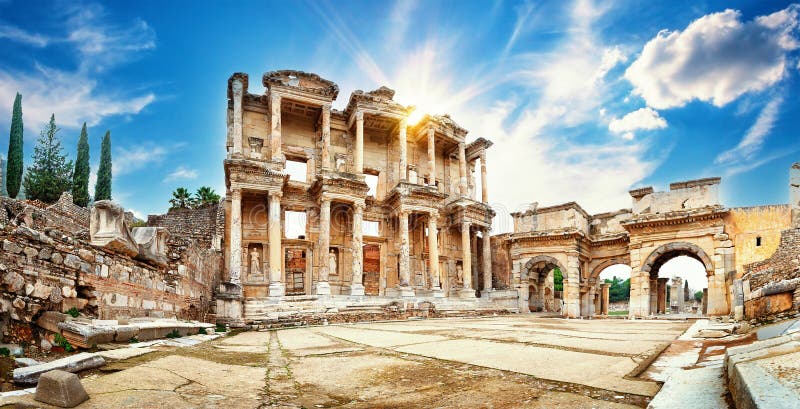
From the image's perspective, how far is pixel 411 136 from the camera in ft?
90.2

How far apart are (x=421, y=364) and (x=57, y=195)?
39.7 metres

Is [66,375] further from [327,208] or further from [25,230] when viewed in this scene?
[327,208]

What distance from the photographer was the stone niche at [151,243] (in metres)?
8.23

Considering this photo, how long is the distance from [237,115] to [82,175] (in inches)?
951

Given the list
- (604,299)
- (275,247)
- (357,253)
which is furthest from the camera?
(604,299)

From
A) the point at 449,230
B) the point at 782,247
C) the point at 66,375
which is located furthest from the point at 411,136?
the point at 66,375

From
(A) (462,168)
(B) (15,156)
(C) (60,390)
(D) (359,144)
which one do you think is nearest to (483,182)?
(A) (462,168)

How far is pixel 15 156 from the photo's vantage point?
110 ft

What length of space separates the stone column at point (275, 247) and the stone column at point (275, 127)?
2.33 meters

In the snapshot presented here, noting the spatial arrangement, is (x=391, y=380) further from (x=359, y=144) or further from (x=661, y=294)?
(x=661, y=294)

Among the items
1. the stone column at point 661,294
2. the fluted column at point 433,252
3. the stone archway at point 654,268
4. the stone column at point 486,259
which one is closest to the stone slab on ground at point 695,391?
the stone archway at point 654,268

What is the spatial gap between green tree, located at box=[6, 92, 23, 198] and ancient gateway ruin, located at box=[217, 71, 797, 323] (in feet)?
74.8

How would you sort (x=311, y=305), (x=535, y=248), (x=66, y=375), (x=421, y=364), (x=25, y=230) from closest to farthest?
(x=66, y=375)
(x=421, y=364)
(x=25, y=230)
(x=311, y=305)
(x=535, y=248)

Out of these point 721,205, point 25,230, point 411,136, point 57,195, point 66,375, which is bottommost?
point 66,375
